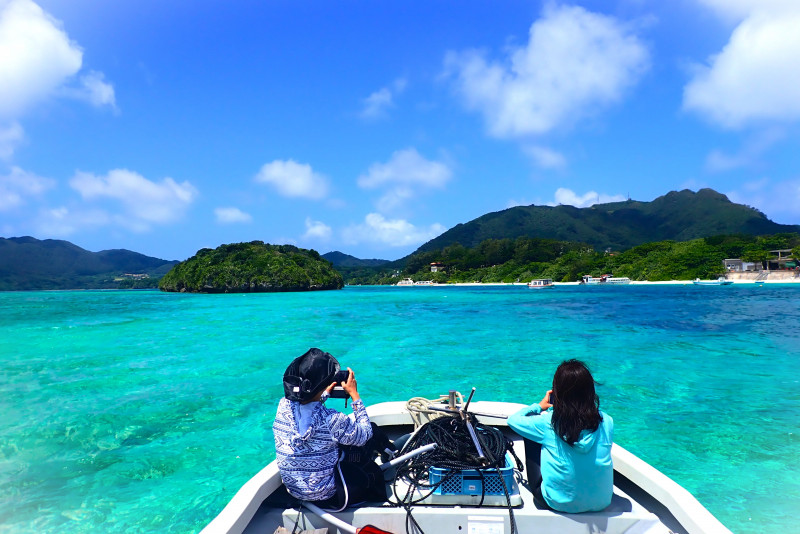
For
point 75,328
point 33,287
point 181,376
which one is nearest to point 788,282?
point 181,376

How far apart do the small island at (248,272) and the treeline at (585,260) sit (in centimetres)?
5227

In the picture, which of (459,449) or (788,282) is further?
(788,282)

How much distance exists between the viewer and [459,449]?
3.26 meters

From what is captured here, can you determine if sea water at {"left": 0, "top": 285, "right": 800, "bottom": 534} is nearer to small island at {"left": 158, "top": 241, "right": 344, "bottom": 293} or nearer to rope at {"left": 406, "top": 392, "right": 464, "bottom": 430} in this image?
rope at {"left": 406, "top": 392, "right": 464, "bottom": 430}

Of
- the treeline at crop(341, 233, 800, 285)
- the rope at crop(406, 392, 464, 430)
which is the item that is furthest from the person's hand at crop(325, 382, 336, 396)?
the treeline at crop(341, 233, 800, 285)

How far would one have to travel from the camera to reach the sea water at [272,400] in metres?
5.57

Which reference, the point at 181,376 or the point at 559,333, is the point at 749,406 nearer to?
the point at 559,333

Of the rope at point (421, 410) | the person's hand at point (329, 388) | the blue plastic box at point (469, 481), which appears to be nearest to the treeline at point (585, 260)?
the rope at point (421, 410)

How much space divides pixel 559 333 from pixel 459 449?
19.9m

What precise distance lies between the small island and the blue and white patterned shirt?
107275 millimetres

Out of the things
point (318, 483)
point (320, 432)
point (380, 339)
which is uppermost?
point (320, 432)

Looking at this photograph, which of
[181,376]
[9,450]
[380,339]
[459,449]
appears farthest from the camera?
[380,339]

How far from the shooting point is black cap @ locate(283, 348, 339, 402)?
2.70 metres

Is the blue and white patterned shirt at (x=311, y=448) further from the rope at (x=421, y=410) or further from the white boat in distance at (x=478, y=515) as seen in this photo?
the rope at (x=421, y=410)
